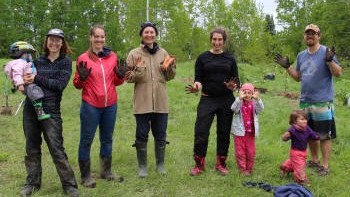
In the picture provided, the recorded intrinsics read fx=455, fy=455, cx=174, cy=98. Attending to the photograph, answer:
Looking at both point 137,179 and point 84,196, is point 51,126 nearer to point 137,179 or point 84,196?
point 84,196

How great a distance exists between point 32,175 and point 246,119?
9.60 feet

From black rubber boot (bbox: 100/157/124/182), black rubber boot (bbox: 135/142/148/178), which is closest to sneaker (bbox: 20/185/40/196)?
black rubber boot (bbox: 100/157/124/182)

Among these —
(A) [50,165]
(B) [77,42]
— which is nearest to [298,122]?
(A) [50,165]

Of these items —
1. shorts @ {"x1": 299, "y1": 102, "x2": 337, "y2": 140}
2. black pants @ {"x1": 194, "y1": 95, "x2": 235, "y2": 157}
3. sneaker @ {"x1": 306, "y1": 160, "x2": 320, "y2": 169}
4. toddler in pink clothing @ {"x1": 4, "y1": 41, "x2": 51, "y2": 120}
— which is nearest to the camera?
toddler in pink clothing @ {"x1": 4, "y1": 41, "x2": 51, "y2": 120}

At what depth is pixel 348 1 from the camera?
32.1 m

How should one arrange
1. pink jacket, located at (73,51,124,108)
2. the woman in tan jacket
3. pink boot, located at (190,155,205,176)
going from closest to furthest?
pink jacket, located at (73,51,124,108) → the woman in tan jacket → pink boot, located at (190,155,205,176)

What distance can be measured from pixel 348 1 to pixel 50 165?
29.9 metres

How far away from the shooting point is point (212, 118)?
645cm

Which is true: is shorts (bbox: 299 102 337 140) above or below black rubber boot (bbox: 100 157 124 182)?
above

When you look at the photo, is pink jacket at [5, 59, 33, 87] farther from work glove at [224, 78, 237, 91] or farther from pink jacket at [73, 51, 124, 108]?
work glove at [224, 78, 237, 91]

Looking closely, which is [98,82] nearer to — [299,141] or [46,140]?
[46,140]

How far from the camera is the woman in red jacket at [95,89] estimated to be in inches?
225

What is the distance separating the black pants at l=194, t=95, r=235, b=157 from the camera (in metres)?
6.37

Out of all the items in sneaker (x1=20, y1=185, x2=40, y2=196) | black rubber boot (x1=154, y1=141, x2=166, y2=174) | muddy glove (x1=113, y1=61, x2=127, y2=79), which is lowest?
sneaker (x1=20, y1=185, x2=40, y2=196)
